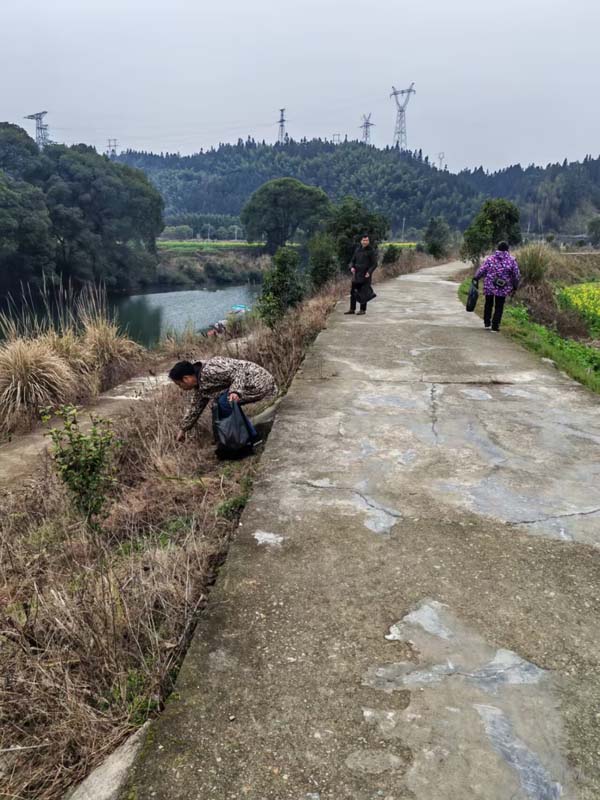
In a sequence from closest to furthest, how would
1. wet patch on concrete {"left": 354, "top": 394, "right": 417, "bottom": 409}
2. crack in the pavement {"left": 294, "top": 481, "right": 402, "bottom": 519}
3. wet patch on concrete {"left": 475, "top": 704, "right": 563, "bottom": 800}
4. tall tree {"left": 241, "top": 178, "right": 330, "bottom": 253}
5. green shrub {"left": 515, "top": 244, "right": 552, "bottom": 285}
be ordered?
wet patch on concrete {"left": 475, "top": 704, "right": 563, "bottom": 800} < crack in the pavement {"left": 294, "top": 481, "right": 402, "bottom": 519} < wet patch on concrete {"left": 354, "top": 394, "right": 417, "bottom": 409} < green shrub {"left": 515, "top": 244, "right": 552, "bottom": 285} < tall tree {"left": 241, "top": 178, "right": 330, "bottom": 253}

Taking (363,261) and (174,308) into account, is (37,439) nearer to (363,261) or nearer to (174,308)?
(363,261)

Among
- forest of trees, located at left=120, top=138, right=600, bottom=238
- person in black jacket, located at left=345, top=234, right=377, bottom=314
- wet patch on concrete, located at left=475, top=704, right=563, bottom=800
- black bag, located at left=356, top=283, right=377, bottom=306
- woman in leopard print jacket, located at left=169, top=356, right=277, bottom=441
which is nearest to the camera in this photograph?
wet patch on concrete, located at left=475, top=704, right=563, bottom=800

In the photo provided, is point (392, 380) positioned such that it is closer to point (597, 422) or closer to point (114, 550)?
point (597, 422)

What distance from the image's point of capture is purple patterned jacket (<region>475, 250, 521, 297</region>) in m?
8.13

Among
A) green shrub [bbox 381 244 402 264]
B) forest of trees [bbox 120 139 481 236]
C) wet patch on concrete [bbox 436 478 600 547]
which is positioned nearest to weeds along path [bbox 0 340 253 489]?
wet patch on concrete [bbox 436 478 600 547]

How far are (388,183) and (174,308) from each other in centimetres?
9809

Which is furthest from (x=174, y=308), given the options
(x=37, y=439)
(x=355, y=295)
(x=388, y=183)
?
(x=388, y=183)

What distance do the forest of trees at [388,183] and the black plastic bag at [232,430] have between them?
8396 cm

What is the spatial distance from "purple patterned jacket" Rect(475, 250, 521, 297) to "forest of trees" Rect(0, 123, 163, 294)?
2527 centimetres

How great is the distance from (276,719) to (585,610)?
1.35 metres

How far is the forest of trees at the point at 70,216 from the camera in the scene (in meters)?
29.4

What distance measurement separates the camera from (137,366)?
9.97 m

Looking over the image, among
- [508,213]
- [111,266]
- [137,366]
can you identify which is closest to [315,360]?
[137,366]

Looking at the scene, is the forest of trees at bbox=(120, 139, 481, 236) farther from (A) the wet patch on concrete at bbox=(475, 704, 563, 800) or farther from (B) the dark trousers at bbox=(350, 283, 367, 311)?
(A) the wet patch on concrete at bbox=(475, 704, 563, 800)
